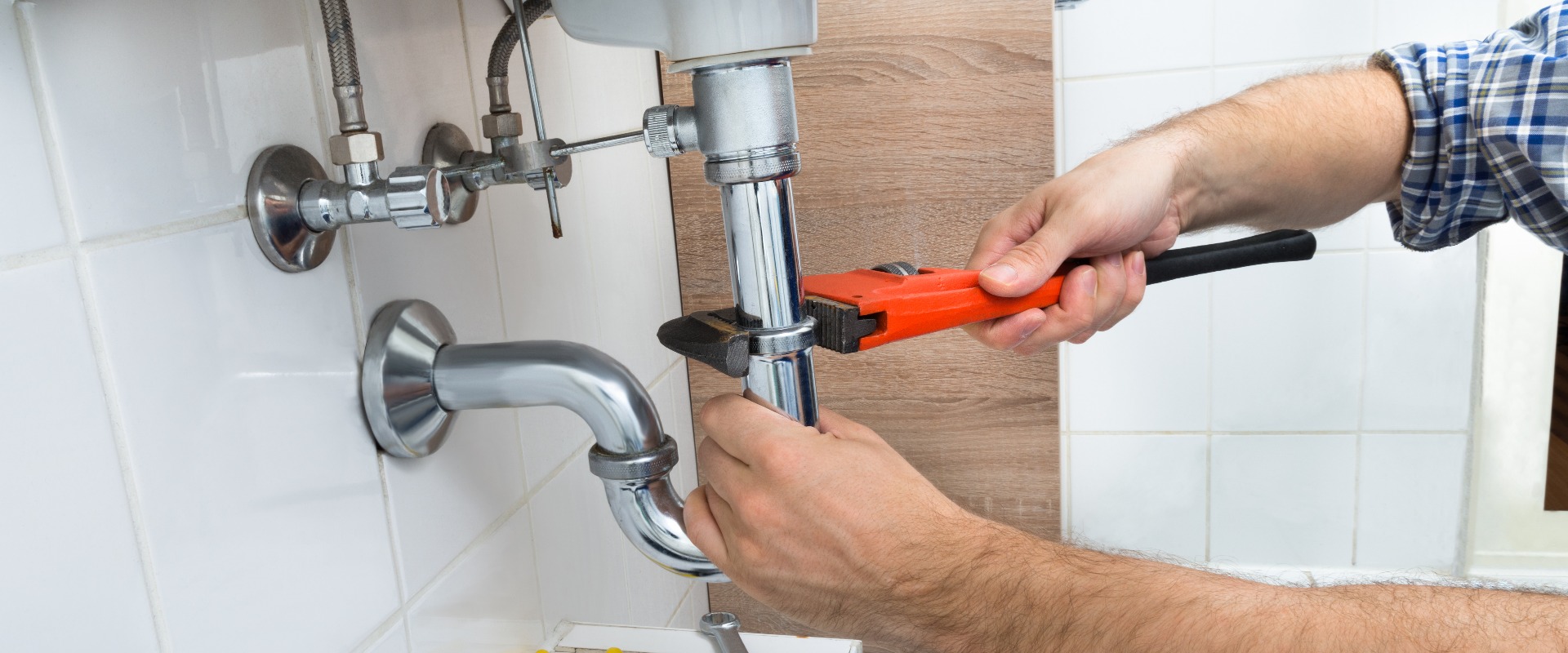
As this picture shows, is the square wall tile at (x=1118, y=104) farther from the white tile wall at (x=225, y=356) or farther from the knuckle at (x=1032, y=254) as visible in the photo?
the white tile wall at (x=225, y=356)

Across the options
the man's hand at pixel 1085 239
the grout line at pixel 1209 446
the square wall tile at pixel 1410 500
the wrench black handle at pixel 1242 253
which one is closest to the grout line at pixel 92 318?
the man's hand at pixel 1085 239

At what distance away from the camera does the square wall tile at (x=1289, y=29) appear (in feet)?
3.39

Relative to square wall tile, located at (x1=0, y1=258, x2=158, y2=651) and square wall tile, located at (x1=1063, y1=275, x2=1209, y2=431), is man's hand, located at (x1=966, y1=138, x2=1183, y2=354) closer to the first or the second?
square wall tile, located at (x1=0, y1=258, x2=158, y2=651)

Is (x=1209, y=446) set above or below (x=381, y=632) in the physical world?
below

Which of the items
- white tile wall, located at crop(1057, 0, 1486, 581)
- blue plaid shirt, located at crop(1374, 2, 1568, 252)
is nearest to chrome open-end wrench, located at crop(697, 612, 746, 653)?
blue plaid shirt, located at crop(1374, 2, 1568, 252)

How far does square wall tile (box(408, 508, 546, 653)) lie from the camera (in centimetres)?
46

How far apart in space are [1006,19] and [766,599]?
20.5 inches

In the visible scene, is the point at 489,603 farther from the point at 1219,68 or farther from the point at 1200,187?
the point at 1219,68

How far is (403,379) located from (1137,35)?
92 cm

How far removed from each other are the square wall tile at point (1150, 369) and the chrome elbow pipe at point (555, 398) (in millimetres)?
843

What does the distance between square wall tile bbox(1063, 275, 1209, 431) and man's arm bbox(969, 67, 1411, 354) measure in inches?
17.2

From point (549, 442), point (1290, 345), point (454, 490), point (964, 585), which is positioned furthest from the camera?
point (1290, 345)

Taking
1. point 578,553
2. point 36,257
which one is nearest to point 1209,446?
point 578,553

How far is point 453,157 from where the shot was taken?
466 mm
